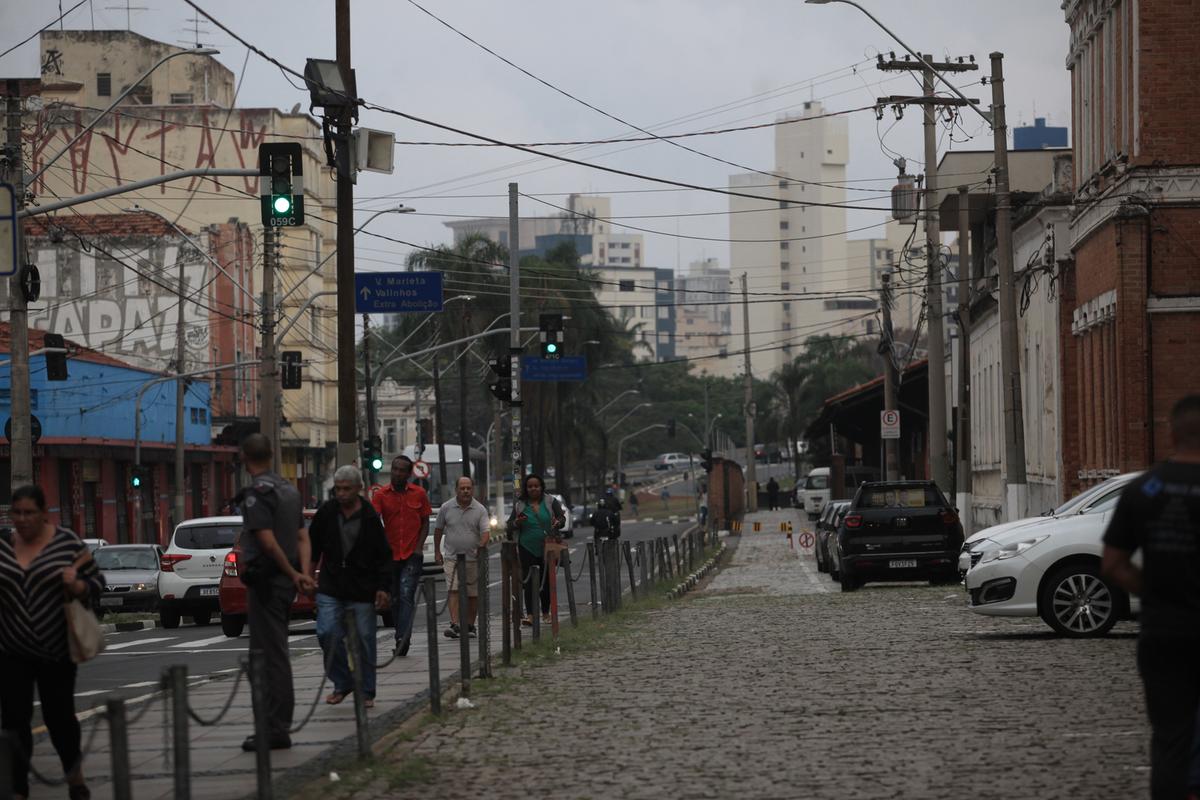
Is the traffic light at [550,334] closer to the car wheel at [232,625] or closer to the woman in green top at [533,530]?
the car wheel at [232,625]

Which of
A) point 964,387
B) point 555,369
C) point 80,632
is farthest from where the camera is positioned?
point 555,369

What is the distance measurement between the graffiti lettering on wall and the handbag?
59.2 metres

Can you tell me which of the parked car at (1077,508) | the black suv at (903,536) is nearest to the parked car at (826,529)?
the black suv at (903,536)

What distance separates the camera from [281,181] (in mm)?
21516

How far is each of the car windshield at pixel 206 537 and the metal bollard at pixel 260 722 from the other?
1846 cm

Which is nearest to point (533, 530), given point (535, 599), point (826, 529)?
point (535, 599)

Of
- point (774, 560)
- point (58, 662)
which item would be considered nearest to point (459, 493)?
point (58, 662)

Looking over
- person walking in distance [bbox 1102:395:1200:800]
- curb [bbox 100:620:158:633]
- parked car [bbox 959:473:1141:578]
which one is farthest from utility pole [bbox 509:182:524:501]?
person walking in distance [bbox 1102:395:1200:800]

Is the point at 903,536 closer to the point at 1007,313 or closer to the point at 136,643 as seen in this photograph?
the point at 1007,313

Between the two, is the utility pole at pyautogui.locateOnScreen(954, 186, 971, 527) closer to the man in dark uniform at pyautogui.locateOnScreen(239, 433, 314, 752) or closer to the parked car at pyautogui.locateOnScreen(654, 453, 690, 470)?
the man in dark uniform at pyautogui.locateOnScreen(239, 433, 314, 752)

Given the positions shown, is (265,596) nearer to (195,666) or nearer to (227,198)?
(195,666)

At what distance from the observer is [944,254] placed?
3931 centimetres

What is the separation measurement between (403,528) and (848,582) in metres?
13.5

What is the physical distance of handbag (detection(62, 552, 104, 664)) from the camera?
891cm
